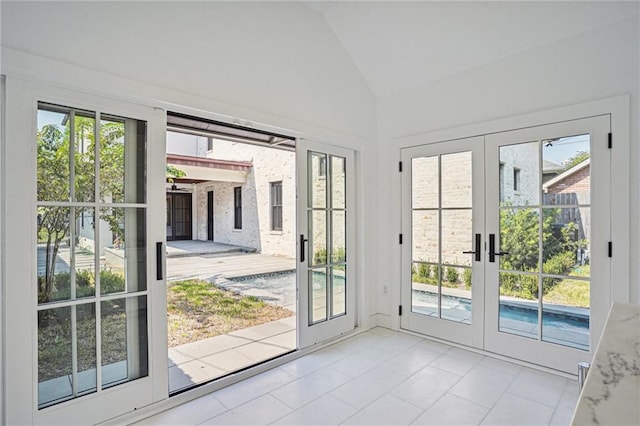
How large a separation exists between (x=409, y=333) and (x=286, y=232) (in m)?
5.43

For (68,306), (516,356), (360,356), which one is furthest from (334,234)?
Result: (68,306)

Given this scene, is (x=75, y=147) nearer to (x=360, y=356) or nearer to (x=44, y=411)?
(x=44, y=411)

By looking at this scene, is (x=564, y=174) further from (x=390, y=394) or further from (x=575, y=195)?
(x=390, y=394)

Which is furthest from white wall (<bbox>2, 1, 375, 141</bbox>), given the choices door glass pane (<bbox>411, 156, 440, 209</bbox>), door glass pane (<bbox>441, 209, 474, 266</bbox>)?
door glass pane (<bbox>441, 209, 474, 266</bbox>)

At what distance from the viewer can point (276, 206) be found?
9180mm

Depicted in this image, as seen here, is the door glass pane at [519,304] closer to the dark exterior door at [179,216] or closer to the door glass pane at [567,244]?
the door glass pane at [567,244]

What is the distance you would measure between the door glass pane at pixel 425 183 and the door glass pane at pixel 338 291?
1.08 m

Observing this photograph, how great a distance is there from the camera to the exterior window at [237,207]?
1081cm

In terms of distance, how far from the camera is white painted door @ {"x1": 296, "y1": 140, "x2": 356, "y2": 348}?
339cm

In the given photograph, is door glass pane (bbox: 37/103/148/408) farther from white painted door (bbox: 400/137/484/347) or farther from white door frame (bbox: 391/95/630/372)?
white door frame (bbox: 391/95/630/372)

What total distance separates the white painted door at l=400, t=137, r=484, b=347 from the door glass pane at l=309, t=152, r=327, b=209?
0.94 meters

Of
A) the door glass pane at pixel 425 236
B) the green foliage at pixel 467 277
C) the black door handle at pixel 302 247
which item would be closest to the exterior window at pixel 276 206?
the door glass pane at pixel 425 236

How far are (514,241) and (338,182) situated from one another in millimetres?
1760

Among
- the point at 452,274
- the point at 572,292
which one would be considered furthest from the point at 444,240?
the point at 572,292
